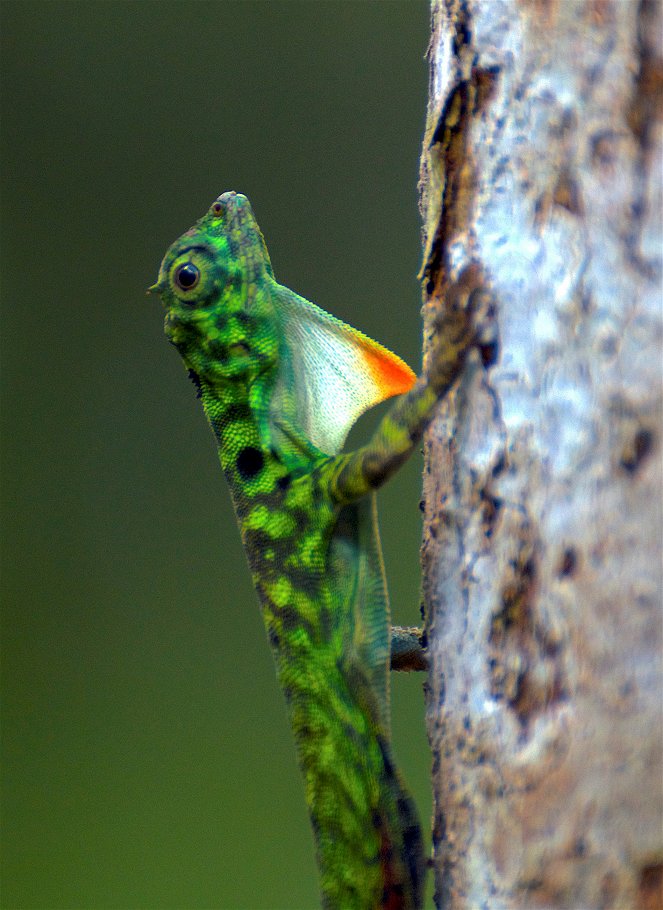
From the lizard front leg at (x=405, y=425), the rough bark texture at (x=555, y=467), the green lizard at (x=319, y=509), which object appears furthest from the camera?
the green lizard at (x=319, y=509)

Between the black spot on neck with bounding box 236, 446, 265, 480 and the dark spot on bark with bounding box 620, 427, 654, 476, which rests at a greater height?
the dark spot on bark with bounding box 620, 427, 654, 476

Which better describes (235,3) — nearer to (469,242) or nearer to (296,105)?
(296,105)

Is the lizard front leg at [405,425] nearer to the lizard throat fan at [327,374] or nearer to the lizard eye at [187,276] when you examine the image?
the lizard throat fan at [327,374]

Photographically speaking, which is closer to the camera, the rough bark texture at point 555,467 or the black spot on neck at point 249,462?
the rough bark texture at point 555,467

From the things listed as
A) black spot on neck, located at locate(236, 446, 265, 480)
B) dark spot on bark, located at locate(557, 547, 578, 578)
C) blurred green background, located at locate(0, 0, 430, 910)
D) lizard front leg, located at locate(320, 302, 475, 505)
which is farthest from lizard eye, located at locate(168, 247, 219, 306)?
blurred green background, located at locate(0, 0, 430, 910)

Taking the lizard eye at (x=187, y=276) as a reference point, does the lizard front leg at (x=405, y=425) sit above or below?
below

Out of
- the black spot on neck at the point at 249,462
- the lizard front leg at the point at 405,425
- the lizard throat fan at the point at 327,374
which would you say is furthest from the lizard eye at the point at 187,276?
the lizard front leg at the point at 405,425

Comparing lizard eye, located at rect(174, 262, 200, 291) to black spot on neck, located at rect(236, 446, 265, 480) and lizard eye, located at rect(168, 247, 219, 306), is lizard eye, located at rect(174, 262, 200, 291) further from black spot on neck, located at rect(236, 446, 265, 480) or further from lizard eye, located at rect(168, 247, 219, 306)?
black spot on neck, located at rect(236, 446, 265, 480)

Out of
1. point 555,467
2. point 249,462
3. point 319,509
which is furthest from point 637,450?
point 249,462
